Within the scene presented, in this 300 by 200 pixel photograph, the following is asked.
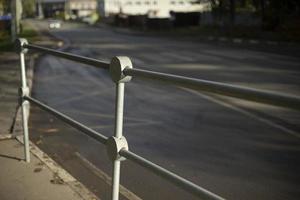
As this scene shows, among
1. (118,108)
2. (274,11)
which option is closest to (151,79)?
(118,108)

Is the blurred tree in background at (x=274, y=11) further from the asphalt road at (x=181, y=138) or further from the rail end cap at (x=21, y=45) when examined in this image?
the rail end cap at (x=21, y=45)

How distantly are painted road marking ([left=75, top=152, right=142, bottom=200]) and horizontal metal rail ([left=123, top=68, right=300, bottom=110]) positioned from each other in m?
1.85

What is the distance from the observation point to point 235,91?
2.54m

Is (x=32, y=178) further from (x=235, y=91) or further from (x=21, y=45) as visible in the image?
(x=235, y=91)

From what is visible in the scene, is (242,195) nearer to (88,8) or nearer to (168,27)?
(168,27)

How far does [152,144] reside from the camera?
269 inches

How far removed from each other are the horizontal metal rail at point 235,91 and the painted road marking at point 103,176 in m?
1.85

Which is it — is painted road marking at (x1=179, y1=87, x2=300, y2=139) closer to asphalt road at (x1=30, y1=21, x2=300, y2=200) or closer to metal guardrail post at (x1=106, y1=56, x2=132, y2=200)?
asphalt road at (x1=30, y1=21, x2=300, y2=200)

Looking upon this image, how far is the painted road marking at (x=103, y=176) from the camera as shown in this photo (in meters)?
4.80

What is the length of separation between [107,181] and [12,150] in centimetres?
135

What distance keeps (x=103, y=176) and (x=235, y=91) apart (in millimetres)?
3176

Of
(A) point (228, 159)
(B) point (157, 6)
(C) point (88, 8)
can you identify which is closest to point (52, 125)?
(A) point (228, 159)

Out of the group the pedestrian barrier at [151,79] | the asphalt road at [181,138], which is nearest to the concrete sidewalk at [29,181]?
the asphalt road at [181,138]

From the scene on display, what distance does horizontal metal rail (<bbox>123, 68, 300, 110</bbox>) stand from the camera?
7.39 feet
